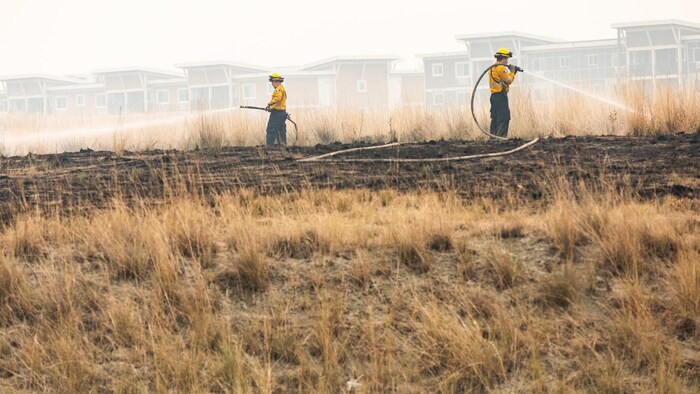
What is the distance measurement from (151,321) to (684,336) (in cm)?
378

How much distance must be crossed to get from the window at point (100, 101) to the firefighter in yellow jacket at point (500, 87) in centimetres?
6225

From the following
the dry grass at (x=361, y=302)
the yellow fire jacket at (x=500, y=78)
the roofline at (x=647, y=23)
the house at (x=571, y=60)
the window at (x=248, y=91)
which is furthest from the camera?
the window at (x=248, y=91)

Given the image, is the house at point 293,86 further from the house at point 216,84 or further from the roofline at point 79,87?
the roofline at point 79,87

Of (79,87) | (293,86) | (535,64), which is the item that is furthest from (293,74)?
(79,87)

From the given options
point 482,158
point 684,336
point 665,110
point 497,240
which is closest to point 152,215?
point 497,240

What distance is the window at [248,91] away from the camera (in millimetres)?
66312

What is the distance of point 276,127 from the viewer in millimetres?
20000

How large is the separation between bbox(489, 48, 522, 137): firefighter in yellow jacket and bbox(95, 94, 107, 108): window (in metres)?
62.2

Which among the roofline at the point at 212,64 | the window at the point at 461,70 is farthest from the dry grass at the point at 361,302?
the window at the point at 461,70

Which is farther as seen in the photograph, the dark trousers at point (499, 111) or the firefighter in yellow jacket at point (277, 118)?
the firefighter in yellow jacket at point (277, 118)

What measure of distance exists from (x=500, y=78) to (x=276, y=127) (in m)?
5.06

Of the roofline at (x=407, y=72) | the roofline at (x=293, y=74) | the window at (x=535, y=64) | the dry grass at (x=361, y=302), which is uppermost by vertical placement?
the roofline at (x=407, y=72)

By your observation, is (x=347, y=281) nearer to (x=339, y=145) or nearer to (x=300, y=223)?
(x=300, y=223)

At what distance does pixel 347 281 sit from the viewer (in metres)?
7.79
